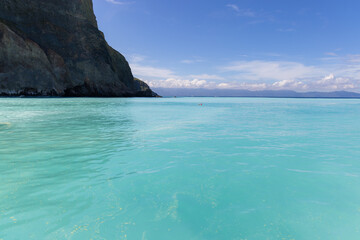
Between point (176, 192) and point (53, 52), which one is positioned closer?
point (176, 192)

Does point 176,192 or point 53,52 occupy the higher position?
point 53,52

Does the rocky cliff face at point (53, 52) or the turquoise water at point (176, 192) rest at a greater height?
the rocky cliff face at point (53, 52)

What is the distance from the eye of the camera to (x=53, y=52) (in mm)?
83375

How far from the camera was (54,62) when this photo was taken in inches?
3253

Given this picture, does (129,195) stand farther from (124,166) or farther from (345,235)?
(345,235)

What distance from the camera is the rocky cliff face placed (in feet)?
230

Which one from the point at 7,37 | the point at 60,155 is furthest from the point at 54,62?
the point at 60,155

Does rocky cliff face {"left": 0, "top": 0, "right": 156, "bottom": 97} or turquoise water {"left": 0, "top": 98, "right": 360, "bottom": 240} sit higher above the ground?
rocky cliff face {"left": 0, "top": 0, "right": 156, "bottom": 97}

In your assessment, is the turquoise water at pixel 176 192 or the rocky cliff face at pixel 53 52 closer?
the turquoise water at pixel 176 192

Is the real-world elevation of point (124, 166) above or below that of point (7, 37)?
below

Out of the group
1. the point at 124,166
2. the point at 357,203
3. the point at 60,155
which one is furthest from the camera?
the point at 60,155

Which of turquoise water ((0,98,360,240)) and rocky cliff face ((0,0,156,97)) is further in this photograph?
rocky cliff face ((0,0,156,97))

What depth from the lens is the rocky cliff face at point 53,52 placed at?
A: 70.1m

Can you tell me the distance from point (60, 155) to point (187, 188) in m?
5.92
